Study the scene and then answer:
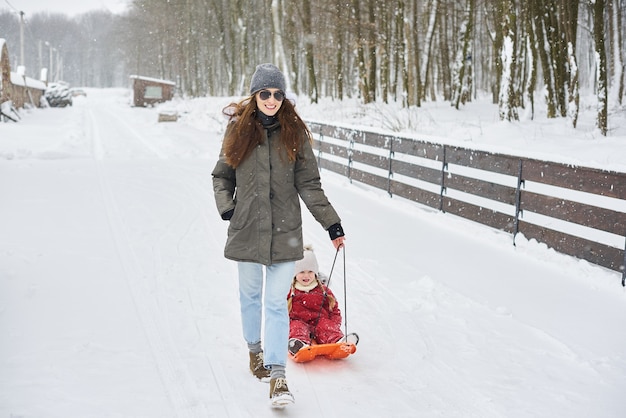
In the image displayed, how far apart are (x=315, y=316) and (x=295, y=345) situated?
1.02 feet

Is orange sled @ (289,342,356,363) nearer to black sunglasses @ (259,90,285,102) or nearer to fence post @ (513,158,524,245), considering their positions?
black sunglasses @ (259,90,285,102)

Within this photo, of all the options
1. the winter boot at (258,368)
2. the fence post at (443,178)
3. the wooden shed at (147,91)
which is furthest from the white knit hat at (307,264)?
the wooden shed at (147,91)

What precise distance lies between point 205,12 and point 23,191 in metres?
39.9

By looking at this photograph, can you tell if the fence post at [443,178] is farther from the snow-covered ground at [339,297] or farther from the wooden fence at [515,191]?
the snow-covered ground at [339,297]

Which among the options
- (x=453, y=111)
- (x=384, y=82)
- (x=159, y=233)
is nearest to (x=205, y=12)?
(x=384, y=82)

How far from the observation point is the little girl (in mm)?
4746

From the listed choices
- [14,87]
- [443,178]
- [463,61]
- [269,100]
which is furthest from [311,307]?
[14,87]

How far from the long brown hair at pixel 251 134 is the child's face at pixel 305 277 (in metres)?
1.24

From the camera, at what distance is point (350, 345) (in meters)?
4.62

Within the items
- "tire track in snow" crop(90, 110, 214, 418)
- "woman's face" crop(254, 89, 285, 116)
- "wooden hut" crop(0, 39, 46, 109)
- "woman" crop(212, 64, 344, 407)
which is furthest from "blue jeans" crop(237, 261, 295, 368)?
"wooden hut" crop(0, 39, 46, 109)

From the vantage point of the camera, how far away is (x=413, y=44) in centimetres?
3086

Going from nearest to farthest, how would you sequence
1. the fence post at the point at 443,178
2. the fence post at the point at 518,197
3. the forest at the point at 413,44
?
the fence post at the point at 518,197, the fence post at the point at 443,178, the forest at the point at 413,44

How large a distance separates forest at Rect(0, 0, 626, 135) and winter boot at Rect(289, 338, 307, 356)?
12.9 meters

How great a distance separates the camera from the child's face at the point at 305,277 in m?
4.89
